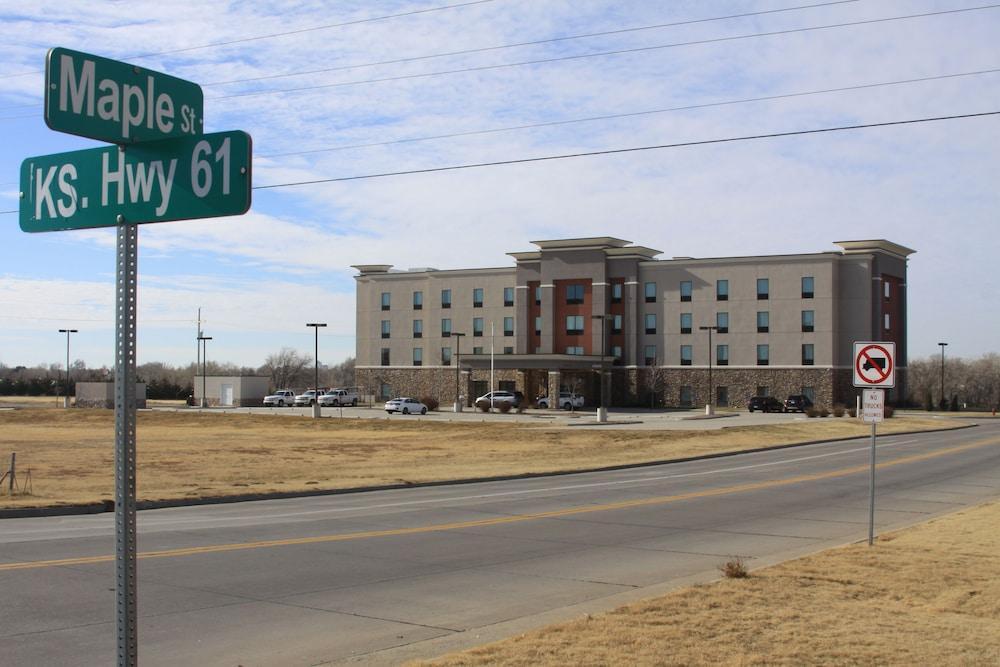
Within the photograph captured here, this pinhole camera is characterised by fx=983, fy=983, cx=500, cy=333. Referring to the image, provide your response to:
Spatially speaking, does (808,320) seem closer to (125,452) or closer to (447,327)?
(447,327)

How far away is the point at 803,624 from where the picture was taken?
844 cm

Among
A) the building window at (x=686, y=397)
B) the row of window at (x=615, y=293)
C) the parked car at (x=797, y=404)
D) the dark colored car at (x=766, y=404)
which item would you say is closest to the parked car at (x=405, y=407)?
the row of window at (x=615, y=293)

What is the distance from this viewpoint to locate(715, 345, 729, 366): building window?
8950 cm

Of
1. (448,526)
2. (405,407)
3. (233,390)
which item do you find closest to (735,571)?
(448,526)

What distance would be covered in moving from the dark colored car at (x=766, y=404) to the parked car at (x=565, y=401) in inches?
610

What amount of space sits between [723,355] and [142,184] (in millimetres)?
88640

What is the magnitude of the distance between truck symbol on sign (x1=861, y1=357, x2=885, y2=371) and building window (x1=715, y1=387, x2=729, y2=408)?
252ft

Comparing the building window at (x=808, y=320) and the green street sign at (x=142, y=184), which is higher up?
the building window at (x=808, y=320)

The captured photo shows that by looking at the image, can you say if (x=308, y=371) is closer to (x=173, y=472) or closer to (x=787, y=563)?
(x=173, y=472)

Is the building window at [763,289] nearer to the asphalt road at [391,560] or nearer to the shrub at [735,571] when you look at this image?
Result: the asphalt road at [391,560]

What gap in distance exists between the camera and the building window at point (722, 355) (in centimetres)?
8950

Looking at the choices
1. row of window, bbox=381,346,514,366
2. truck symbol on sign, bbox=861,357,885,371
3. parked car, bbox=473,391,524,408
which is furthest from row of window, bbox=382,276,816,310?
truck symbol on sign, bbox=861,357,885,371

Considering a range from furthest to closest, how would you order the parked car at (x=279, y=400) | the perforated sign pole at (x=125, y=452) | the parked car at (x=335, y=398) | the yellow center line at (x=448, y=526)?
1. the parked car at (x=279, y=400)
2. the parked car at (x=335, y=398)
3. the yellow center line at (x=448, y=526)
4. the perforated sign pole at (x=125, y=452)

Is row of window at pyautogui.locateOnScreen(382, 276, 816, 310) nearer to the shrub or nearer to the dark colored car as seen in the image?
the dark colored car
